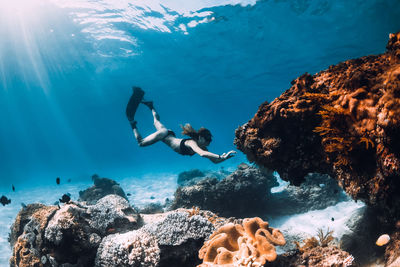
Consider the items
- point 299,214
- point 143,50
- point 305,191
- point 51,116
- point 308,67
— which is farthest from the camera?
point 51,116

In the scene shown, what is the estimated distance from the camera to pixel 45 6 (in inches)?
779

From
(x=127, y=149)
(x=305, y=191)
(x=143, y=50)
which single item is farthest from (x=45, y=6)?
(x=127, y=149)

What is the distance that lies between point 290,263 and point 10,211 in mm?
20487

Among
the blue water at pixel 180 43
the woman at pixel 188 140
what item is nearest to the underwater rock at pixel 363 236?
the woman at pixel 188 140

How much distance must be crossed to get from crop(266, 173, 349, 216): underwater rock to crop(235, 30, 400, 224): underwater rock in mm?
5532

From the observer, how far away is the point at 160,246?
388 centimetres

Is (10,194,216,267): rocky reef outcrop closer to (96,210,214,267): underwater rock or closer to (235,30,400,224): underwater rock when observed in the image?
(96,210,214,267): underwater rock

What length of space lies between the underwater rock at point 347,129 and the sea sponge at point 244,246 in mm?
Answer: 1483

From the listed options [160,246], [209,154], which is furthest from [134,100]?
[160,246]

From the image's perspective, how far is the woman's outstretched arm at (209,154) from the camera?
5480 mm

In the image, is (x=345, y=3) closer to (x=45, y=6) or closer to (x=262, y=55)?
(x=262, y=55)

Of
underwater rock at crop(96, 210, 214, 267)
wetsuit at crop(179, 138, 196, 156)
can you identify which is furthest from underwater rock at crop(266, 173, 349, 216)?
underwater rock at crop(96, 210, 214, 267)

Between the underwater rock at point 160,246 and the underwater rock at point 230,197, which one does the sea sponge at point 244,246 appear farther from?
the underwater rock at point 230,197

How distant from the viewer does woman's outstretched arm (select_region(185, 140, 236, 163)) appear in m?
5.48
